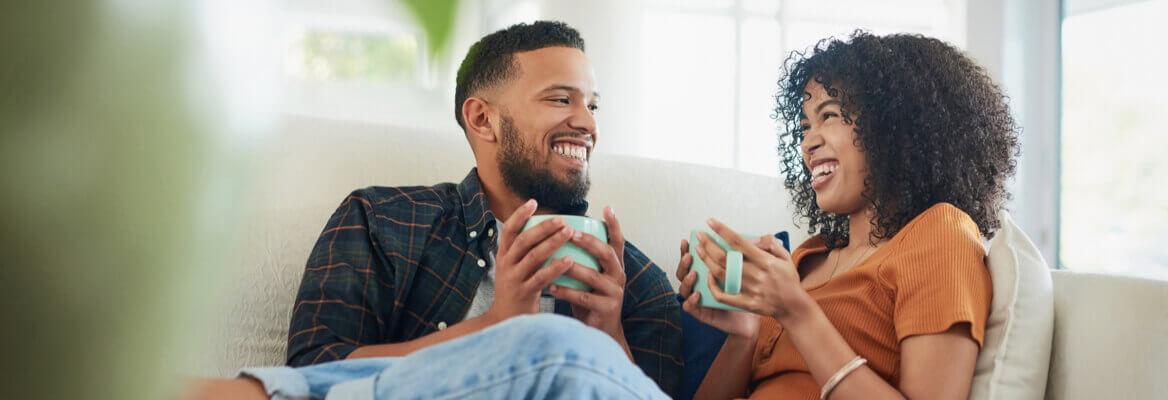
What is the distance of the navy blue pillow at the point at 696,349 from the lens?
143 centimetres

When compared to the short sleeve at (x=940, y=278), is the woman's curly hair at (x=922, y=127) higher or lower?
higher

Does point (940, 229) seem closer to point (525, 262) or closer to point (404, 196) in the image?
point (525, 262)

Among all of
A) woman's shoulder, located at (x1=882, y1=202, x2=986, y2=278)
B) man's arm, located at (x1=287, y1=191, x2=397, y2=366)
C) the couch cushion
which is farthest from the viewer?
man's arm, located at (x1=287, y1=191, x2=397, y2=366)

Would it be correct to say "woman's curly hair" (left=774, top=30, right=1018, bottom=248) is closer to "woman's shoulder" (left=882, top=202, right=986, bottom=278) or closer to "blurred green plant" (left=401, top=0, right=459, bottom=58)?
"woman's shoulder" (left=882, top=202, right=986, bottom=278)

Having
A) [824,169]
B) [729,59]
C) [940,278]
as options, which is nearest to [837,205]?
[824,169]

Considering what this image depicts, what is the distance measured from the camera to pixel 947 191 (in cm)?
123

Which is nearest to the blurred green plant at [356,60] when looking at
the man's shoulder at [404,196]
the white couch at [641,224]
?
the white couch at [641,224]

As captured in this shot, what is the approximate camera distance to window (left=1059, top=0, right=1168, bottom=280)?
2523mm

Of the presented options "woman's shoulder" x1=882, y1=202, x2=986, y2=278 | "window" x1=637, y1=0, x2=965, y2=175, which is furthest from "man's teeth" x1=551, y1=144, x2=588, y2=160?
"window" x1=637, y1=0, x2=965, y2=175

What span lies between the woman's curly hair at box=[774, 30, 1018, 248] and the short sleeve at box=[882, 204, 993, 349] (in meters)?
Answer: 0.14

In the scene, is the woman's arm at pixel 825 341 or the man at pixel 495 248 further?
the man at pixel 495 248

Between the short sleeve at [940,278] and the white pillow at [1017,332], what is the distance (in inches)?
0.9

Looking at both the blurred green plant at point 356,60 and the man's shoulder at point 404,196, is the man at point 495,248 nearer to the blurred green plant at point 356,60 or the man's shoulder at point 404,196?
the man's shoulder at point 404,196

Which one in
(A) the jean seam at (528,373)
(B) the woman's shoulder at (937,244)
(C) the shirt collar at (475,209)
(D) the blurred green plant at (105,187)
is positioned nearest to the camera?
(D) the blurred green plant at (105,187)
